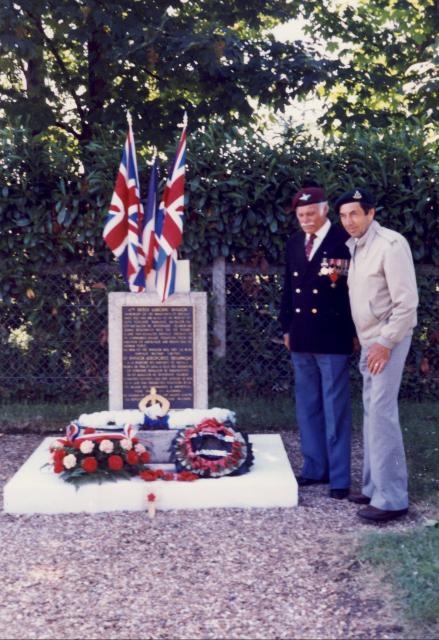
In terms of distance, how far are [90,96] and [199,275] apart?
11.7 ft

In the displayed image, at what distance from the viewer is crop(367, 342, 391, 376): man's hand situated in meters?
4.88

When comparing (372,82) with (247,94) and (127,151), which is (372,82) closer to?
(247,94)

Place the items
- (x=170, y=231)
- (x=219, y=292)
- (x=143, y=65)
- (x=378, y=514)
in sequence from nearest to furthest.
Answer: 1. (x=378, y=514)
2. (x=170, y=231)
3. (x=219, y=292)
4. (x=143, y=65)

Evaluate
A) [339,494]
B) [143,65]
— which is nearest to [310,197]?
[339,494]

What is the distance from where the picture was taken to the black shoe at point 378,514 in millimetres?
5059

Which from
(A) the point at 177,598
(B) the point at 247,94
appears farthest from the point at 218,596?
(B) the point at 247,94

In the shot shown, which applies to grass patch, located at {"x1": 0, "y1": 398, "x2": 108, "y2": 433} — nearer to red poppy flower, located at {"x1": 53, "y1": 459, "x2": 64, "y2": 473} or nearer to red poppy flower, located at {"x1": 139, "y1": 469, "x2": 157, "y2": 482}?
red poppy flower, located at {"x1": 53, "y1": 459, "x2": 64, "y2": 473}

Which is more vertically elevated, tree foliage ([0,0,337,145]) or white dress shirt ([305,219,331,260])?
tree foliage ([0,0,337,145])

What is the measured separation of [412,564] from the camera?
165 inches

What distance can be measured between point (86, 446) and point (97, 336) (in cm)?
269

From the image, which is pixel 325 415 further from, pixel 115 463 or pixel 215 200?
pixel 215 200

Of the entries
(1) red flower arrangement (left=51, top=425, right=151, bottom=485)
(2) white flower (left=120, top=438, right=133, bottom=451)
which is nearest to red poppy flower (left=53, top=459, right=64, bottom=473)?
(1) red flower arrangement (left=51, top=425, right=151, bottom=485)

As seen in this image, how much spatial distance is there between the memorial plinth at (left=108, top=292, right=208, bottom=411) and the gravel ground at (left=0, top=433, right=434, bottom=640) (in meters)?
1.17

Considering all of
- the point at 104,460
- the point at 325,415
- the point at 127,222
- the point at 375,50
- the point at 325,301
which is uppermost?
the point at 375,50
